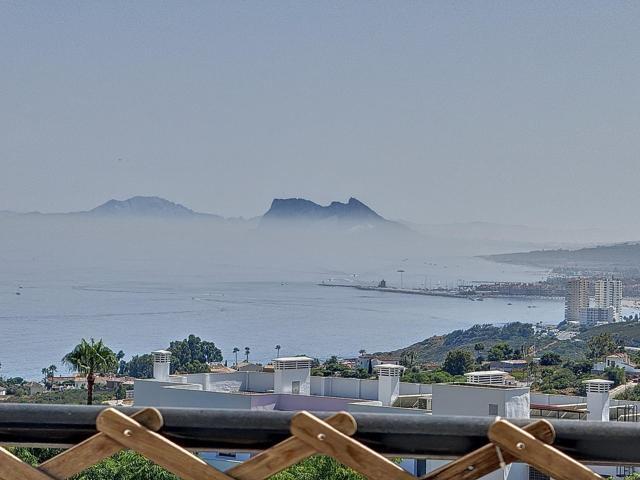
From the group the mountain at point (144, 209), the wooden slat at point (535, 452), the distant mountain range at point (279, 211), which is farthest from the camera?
the mountain at point (144, 209)

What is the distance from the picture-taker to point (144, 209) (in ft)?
300

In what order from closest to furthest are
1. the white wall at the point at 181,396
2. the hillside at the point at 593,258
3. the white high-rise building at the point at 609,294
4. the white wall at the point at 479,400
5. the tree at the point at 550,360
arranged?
the white wall at the point at 479,400, the white wall at the point at 181,396, the tree at the point at 550,360, the white high-rise building at the point at 609,294, the hillside at the point at 593,258

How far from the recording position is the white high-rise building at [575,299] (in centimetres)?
6456

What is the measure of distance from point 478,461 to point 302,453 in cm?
16

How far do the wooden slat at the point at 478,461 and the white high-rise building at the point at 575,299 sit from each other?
64.8 m

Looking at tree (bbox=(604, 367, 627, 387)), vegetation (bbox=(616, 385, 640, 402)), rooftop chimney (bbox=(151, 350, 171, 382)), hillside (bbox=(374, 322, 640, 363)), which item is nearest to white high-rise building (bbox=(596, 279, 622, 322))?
hillside (bbox=(374, 322, 640, 363))

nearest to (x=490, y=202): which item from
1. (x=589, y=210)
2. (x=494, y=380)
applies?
(x=589, y=210)

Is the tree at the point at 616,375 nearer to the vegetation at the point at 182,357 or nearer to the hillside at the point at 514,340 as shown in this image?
the hillside at the point at 514,340

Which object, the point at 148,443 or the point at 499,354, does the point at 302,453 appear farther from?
the point at 499,354

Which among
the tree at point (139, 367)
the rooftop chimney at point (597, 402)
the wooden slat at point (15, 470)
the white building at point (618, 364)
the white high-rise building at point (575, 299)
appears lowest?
the tree at point (139, 367)

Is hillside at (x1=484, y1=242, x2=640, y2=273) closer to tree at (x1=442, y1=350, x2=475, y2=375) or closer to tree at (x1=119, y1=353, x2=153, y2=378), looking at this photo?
tree at (x1=119, y1=353, x2=153, y2=378)

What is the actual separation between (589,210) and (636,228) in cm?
424

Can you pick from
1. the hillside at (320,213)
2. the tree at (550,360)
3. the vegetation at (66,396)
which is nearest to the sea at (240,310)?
the hillside at (320,213)

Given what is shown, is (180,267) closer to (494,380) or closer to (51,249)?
(51,249)
